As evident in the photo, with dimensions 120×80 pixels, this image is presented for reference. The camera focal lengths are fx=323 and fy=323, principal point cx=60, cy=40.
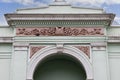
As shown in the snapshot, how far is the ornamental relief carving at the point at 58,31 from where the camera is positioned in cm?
1392

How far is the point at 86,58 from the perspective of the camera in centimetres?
1370

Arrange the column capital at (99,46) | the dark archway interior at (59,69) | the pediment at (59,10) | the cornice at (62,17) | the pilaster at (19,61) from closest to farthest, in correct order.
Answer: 1. the pilaster at (19,61)
2. the column capital at (99,46)
3. the cornice at (62,17)
4. the pediment at (59,10)
5. the dark archway interior at (59,69)

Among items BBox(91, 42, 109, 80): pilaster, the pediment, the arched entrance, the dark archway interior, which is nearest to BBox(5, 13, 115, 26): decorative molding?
the pediment

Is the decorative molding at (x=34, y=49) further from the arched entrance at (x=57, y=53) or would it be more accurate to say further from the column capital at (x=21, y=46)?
the column capital at (x=21, y=46)

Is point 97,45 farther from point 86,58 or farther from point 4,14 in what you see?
point 4,14

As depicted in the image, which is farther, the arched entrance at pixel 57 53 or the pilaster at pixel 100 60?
the arched entrance at pixel 57 53

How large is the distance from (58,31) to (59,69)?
6.32ft

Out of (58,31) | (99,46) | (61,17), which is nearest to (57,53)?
(58,31)

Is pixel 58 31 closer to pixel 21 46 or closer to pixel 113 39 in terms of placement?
pixel 21 46

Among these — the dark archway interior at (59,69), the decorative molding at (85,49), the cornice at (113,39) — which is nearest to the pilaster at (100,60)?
the decorative molding at (85,49)

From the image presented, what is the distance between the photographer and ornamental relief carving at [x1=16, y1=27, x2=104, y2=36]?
13.9 m

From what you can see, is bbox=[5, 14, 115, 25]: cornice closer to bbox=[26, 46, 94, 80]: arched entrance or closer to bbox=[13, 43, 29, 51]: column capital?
bbox=[13, 43, 29, 51]: column capital

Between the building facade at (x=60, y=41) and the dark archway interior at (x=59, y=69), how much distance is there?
0.52 m

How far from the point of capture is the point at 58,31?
1394 centimetres
